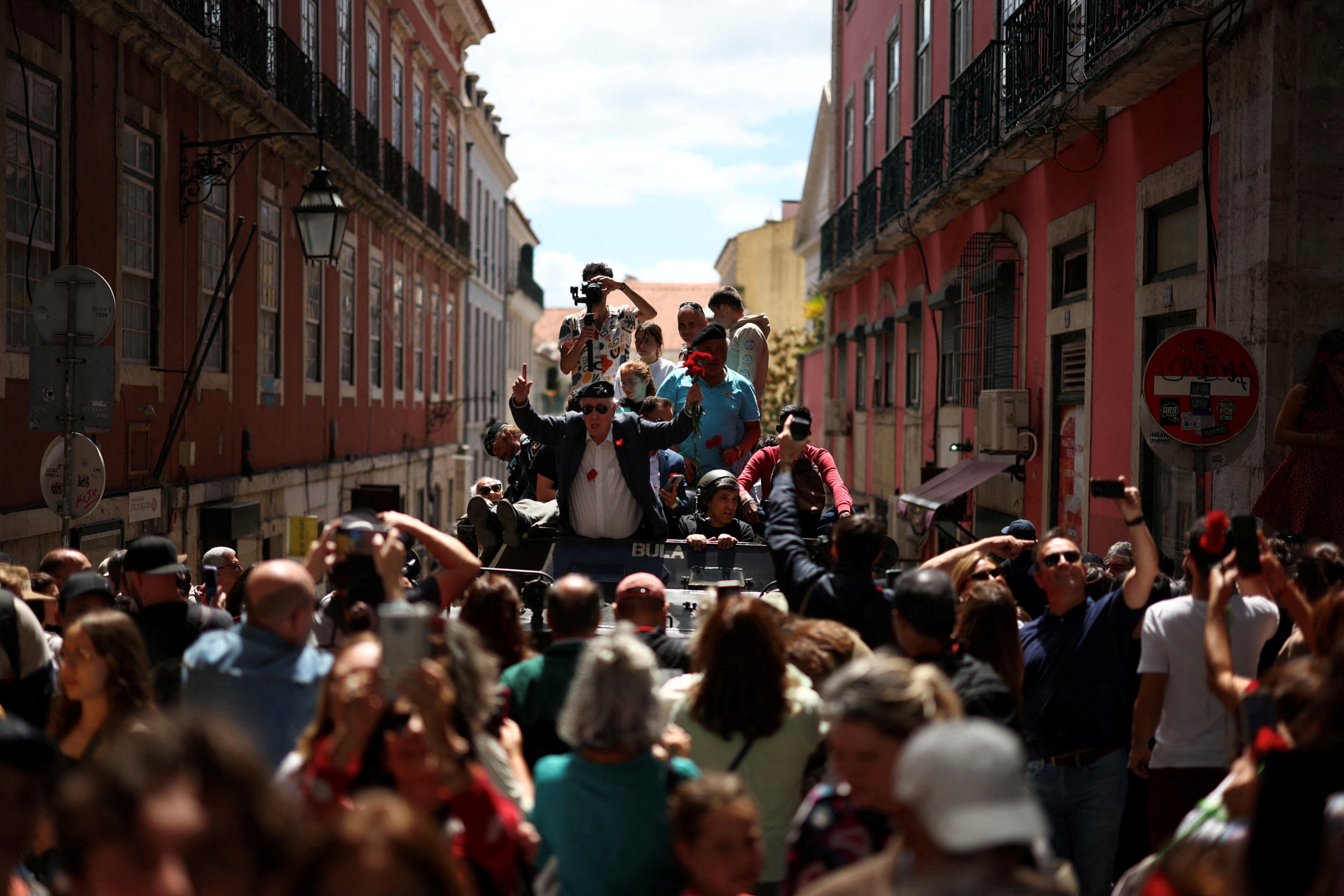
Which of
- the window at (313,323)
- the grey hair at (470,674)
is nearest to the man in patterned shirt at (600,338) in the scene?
the grey hair at (470,674)

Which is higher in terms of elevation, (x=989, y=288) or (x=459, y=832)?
(x=989, y=288)

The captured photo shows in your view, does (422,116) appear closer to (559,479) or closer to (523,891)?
(559,479)

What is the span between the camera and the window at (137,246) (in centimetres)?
1241

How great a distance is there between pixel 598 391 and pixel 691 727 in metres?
3.61

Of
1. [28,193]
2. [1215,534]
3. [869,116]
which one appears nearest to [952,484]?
[28,193]

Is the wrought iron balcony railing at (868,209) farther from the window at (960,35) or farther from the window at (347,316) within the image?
the window at (347,316)

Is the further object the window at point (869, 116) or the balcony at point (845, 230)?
the balcony at point (845, 230)

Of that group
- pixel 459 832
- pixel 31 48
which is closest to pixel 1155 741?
pixel 459 832

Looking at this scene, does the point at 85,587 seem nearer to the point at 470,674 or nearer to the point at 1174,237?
the point at 470,674

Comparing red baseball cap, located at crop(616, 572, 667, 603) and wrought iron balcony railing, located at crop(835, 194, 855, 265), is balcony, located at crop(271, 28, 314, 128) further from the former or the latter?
red baseball cap, located at crop(616, 572, 667, 603)

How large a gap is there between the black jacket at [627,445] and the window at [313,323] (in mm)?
12690

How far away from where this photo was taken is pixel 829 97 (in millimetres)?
29828

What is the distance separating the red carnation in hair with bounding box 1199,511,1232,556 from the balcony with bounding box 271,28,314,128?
1464cm

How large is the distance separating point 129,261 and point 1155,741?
1067cm
